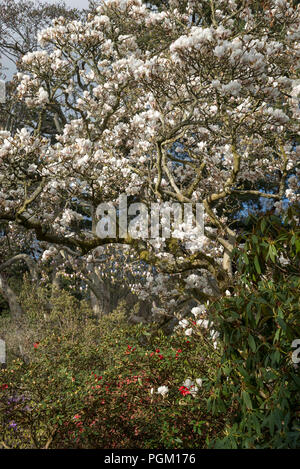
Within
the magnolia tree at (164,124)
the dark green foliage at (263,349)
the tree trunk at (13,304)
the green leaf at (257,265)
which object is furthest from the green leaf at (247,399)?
the tree trunk at (13,304)

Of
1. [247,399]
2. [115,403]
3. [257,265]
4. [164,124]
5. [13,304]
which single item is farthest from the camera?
[13,304]

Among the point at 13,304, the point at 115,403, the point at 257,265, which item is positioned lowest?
the point at 13,304

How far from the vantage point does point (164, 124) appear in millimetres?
5426

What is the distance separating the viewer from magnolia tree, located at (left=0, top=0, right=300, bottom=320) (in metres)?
4.82

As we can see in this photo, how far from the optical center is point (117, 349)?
15.7 feet

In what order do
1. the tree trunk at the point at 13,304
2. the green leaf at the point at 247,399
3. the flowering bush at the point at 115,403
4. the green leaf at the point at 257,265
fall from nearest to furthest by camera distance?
the green leaf at the point at 247,399
the green leaf at the point at 257,265
the flowering bush at the point at 115,403
the tree trunk at the point at 13,304

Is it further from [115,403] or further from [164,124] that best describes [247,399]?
[164,124]

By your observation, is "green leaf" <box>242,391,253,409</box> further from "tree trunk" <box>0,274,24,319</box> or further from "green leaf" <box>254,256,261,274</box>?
"tree trunk" <box>0,274,24,319</box>

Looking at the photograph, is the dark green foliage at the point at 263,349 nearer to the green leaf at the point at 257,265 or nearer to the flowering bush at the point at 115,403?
the green leaf at the point at 257,265

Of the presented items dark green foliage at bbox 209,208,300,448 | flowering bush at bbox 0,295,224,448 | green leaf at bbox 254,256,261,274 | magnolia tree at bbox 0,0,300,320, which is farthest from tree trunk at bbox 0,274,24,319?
green leaf at bbox 254,256,261,274

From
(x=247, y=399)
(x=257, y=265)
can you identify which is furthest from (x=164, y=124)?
(x=247, y=399)

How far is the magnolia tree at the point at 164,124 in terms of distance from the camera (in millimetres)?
4820
